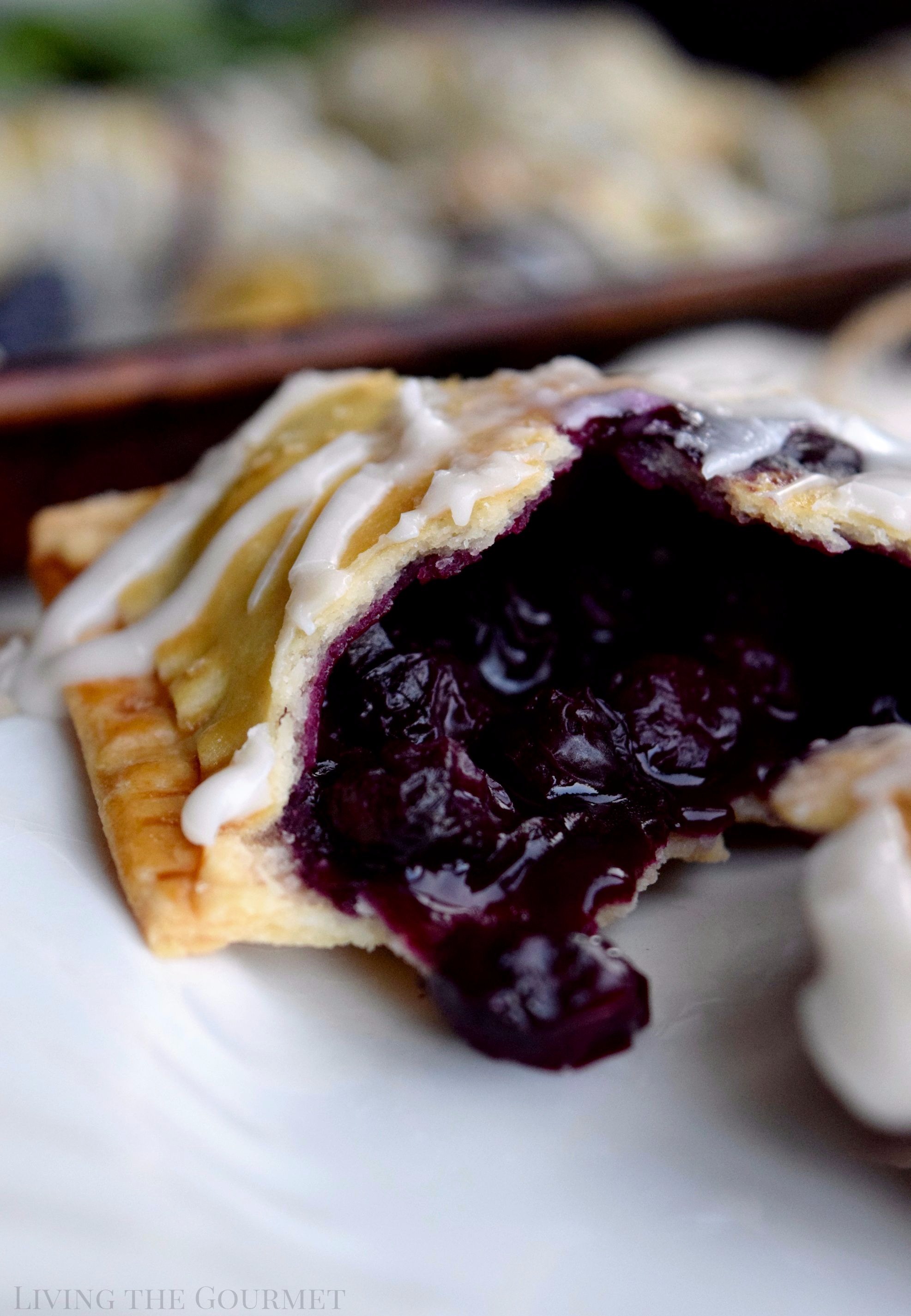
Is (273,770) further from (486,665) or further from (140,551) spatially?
(140,551)

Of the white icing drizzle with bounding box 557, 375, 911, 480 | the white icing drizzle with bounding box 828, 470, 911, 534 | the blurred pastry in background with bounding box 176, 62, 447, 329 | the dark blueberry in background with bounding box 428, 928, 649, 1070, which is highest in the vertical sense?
the white icing drizzle with bounding box 557, 375, 911, 480

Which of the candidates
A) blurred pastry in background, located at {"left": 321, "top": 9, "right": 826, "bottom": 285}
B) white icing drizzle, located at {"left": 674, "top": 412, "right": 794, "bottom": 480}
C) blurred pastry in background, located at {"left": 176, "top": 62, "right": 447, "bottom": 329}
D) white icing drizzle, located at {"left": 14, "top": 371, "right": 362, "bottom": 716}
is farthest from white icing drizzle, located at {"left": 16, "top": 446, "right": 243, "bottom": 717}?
blurred pastry in background, located at {"left": 321, "top": 9, "right": 826, "bottom": 285}

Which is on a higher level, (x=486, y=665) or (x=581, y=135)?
(x=486, y=665)

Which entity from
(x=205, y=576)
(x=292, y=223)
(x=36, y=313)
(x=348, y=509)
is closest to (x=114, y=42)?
(x=292, y=223)

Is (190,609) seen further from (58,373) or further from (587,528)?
(58,373)

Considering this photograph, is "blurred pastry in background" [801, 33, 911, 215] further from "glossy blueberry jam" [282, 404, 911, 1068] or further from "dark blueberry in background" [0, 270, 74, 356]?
"glossy blueberry jam" [282, 404, 911, 1068]

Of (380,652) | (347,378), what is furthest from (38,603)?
(380,652)

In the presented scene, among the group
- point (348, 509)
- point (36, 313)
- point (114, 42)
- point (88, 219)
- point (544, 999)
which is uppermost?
point (348, 509)
